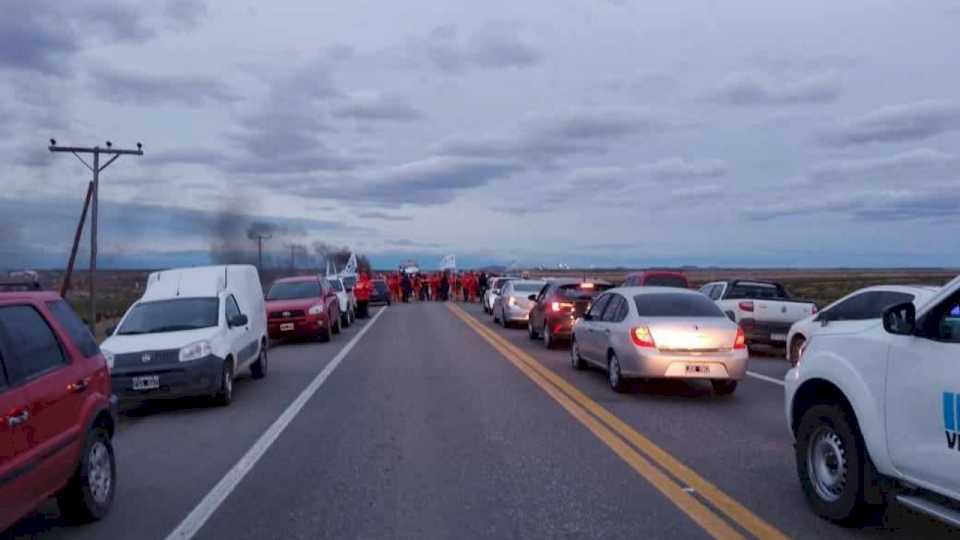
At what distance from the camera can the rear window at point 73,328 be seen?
6.99 m

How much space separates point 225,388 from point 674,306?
6.21 m

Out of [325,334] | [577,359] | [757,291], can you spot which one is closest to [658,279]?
[757,291]

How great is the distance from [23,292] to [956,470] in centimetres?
598

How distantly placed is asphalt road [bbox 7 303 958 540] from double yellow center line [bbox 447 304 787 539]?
23 millimetres

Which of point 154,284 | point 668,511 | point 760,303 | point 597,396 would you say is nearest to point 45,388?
point 668,511

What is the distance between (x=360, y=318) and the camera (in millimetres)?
37094

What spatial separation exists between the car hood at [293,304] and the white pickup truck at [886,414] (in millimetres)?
17831

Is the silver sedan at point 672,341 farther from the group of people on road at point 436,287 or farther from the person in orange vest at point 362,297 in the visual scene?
the group of people on road at point 436,287

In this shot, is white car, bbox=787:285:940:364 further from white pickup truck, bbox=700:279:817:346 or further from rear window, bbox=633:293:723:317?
white pickup truck, bbox=700:279:817:346

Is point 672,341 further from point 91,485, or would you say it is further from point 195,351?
point 91,485

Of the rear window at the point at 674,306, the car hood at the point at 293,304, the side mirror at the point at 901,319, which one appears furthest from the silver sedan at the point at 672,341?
the car hood at the point at 293,304

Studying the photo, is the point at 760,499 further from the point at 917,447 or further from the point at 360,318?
the point at 360,318

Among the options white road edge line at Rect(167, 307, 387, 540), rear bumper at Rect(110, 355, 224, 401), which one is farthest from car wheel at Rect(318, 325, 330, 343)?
rear bumper at Rect(110, 355, 224, 401)

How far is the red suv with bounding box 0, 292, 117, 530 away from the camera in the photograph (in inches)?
220
